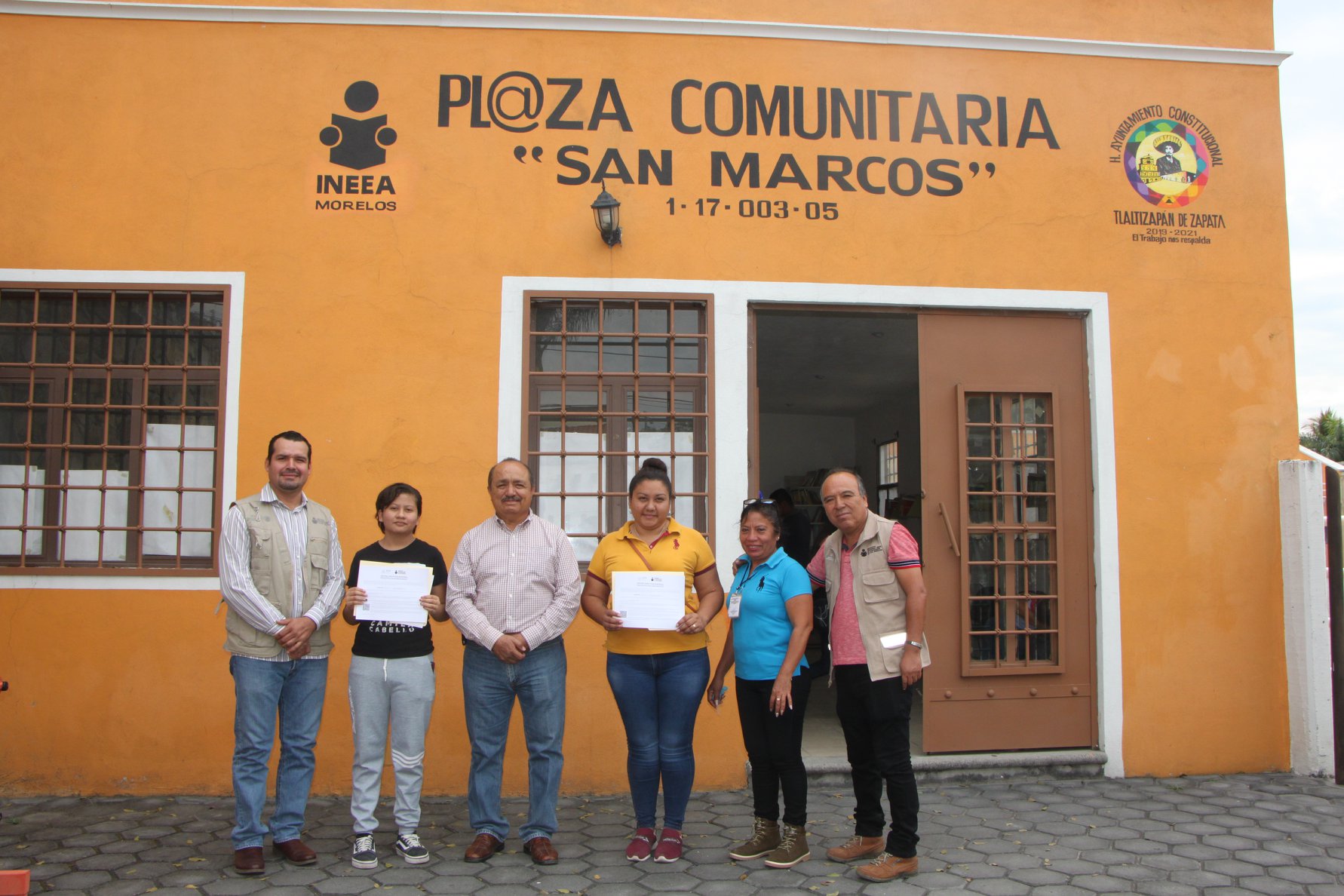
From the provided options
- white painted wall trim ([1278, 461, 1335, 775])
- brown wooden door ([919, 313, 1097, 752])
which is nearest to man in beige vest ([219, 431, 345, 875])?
brown wooden door ([919, 313, 1097, 752])

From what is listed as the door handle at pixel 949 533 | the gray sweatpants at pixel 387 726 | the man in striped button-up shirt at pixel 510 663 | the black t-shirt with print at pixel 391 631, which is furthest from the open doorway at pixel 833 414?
the gray sweatpants at pixel 387 726

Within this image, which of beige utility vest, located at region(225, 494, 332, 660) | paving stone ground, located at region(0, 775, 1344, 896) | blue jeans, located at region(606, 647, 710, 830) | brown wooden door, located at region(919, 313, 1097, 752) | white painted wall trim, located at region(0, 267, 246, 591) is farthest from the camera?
brown wooden door, located at region(919, 313, 1097, 752)

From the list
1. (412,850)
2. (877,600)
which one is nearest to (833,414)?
(877,600)

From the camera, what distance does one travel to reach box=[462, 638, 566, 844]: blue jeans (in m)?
4.16

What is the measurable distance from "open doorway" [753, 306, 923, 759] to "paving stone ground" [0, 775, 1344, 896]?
96 cm

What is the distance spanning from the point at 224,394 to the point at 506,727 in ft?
8.48

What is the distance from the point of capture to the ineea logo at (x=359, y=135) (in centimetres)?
549

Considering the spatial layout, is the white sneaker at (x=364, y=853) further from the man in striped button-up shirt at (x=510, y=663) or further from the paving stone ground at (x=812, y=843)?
the man in striped button-up shirt at (x=510, y=663)

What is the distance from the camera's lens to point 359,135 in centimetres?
550

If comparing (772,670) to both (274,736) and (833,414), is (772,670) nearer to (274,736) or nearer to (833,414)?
(274,736)

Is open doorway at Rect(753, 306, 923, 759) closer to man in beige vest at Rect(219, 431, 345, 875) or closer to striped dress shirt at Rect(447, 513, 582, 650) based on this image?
striped dress shirt at Rect(447, 513, 582, 650)

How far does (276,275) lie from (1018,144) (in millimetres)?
4413

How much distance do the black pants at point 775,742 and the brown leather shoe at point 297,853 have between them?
1904mm

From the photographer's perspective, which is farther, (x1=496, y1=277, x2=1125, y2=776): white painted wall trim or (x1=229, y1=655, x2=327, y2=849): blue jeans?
(x1=496, y1=277, x2=1125, y2=776): white painted wall trim
